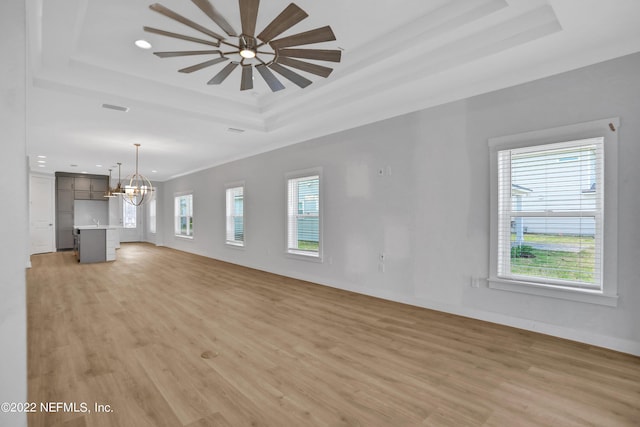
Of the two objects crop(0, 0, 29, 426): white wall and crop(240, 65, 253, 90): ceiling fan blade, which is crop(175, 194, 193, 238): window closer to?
crop(240, 65, 253, 90): ceiling fan blade

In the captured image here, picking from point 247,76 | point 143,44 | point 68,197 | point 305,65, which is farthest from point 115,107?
point 68,197

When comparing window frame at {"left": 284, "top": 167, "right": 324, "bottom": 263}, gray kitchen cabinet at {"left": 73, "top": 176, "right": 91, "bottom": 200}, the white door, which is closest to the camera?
window frame at {"left": 284, "top": 167, "right": 324, "bottom": 263}

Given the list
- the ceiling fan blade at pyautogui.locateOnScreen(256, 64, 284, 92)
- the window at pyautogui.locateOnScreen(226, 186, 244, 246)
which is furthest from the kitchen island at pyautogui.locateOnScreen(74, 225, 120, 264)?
the ceiling fan blade at pyautogui.locateOnScreen(256, 64, 284, 92)

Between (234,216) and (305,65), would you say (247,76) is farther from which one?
(234,216)

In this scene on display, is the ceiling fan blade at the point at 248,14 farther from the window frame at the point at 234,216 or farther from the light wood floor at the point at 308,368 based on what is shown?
the window frame at the point at 234,216

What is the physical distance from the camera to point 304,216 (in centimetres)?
626

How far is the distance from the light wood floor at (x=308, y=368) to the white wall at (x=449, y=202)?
29 cm

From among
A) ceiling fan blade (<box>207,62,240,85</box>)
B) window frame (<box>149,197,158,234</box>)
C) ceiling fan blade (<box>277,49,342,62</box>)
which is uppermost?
ceiling fan blade (<box>277,49,342,62</box>)

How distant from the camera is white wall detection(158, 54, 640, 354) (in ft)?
9.43

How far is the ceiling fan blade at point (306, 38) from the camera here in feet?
7.22

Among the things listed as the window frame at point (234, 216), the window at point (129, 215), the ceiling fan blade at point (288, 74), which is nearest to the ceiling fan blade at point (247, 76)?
the ceiling fan blade at point (288, 74)

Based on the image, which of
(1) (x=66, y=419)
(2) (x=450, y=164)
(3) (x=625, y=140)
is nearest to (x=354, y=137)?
(2) (x=450, y=164)

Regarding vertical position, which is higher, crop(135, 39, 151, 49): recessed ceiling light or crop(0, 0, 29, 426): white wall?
crop(135, 39, 151, 49): recessed ceiling light

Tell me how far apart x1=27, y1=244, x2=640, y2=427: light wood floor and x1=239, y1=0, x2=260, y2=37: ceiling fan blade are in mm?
2560
